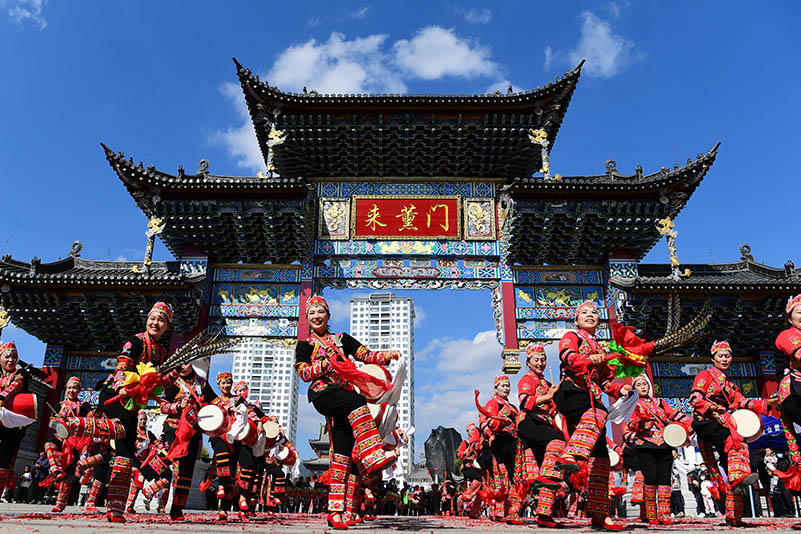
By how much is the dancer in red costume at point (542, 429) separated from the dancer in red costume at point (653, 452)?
1.29 meters

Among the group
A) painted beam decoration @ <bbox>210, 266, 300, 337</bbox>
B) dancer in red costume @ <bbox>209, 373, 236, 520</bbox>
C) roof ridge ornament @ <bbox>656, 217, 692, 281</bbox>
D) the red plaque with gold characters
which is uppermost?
the red plaque with gold characters

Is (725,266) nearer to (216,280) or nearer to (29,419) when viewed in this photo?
(216,280)

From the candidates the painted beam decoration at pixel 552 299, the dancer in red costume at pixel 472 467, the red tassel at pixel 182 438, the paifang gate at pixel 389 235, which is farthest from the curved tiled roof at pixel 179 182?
the red tassel at pixel 182 438

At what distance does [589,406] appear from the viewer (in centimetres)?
479

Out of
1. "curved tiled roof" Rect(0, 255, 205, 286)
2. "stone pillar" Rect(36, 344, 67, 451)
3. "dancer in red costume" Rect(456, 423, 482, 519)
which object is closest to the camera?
"dancer in red costume" Rect(456, 423, 482, 519)

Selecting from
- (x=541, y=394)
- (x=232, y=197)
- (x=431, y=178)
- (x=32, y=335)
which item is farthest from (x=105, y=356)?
(x=541, y=394)

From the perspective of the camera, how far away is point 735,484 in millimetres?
5723

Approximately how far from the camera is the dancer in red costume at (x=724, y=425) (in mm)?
5832

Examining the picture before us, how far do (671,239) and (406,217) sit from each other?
6.99 meters

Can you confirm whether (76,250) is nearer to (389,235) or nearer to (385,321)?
(389,235)

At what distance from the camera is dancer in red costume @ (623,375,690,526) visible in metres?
6.38

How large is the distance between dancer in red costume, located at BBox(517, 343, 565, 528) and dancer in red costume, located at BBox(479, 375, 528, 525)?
0.79 metres

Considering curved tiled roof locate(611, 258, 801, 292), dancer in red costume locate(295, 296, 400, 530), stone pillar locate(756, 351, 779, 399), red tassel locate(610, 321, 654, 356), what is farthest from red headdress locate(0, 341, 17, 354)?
stone pillar locate(756, 351, 779, 399)

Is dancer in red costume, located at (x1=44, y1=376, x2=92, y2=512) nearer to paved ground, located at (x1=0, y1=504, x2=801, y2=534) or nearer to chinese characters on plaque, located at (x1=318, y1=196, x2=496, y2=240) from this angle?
paved ground, located at (x1=0, y1=504, x2=801, y2=534)
